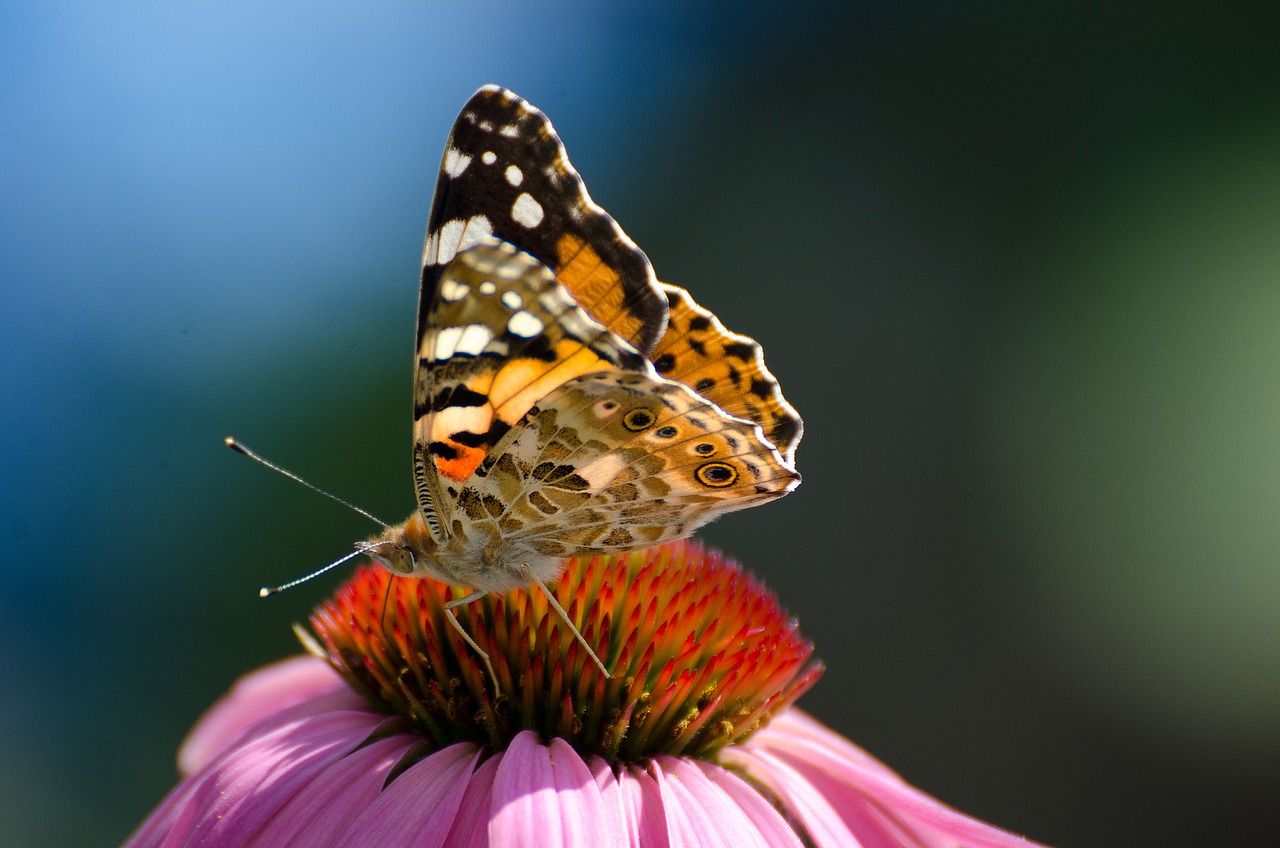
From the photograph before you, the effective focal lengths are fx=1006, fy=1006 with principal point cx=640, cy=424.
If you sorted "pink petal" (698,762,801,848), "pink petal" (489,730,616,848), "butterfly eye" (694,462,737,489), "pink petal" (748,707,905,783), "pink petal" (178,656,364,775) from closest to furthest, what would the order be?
"pink petal" (489,730,616,848) → "pink petal" (698,762,801,848) → "butterfly eye" (694,462,737,489) → "pink petal" (748,707,905,783) → "pink petal" (178,656,364,775)

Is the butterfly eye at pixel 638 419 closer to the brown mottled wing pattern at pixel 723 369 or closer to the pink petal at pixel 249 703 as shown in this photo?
the brown mottled wing pattern at pixel 723 369

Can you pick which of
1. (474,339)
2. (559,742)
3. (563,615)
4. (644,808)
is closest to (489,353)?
(474,339)

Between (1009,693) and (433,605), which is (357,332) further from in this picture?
(433,605)

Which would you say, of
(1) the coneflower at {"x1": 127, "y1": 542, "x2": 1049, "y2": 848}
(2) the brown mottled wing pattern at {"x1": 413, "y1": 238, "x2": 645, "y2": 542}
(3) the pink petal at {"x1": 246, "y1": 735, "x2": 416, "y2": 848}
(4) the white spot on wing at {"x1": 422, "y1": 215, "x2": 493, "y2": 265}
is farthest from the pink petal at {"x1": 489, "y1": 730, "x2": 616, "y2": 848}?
(4) the white spot on wing at {"x1": 422, "y1": 215, "x2": 493, "y2": 265}

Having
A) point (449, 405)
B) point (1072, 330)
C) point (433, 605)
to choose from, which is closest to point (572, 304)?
point (449, 405)

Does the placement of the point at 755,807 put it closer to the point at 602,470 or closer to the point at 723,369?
the point at 602,470

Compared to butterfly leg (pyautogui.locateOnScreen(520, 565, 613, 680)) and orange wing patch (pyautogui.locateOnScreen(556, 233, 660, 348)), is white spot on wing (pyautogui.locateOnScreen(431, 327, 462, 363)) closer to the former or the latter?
orange wing patch (pyautogui.locateOnScreen(556, 233, 660, 348))
